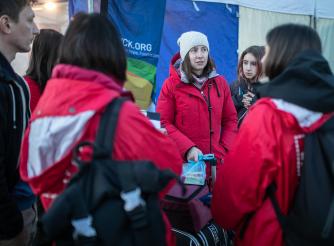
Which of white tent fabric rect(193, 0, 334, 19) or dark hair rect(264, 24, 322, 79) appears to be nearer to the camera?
dark hair rect(264, 24, 322, 79)

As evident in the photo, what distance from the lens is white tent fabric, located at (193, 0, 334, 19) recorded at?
306 inches

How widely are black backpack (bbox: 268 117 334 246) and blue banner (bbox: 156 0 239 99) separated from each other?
4925 millimetres

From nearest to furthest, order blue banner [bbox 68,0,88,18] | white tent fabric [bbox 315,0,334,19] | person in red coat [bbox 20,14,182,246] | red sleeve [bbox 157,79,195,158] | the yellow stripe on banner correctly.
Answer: person in red coat [bbox 20,14,182,246], red sleeve [bbox 157,79,195,158], the yellow stripe on banner, blue banner [bbox 68,0,88,18], white tent fabric [bbox 315,0,334,19]

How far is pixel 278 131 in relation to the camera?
73.5 inches

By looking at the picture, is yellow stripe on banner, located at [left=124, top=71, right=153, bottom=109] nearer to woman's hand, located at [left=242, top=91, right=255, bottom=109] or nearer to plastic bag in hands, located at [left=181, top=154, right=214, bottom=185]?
woman's hand, located at [left=242, top=91, right=255, bottom=109]

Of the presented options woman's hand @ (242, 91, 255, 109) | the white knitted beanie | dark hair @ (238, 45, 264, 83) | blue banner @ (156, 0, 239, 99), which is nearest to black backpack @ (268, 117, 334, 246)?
the white knitted beanie

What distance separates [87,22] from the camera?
1.75 m

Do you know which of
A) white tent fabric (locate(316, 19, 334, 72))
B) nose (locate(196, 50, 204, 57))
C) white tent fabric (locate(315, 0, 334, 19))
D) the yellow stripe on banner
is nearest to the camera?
nose (locate(196, 50, 204, 57))

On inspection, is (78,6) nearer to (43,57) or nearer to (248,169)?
(43,57)

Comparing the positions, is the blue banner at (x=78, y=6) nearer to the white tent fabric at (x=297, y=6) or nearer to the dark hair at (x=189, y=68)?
the dark hair at (x=189, y=68)

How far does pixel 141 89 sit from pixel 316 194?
255 centimetres

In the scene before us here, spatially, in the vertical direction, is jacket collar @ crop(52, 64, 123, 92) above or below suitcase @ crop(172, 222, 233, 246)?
above

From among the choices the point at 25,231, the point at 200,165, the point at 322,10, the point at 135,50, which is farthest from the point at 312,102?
the point at 322,10

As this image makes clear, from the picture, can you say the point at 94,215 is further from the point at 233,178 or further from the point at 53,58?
the point at 53,58
